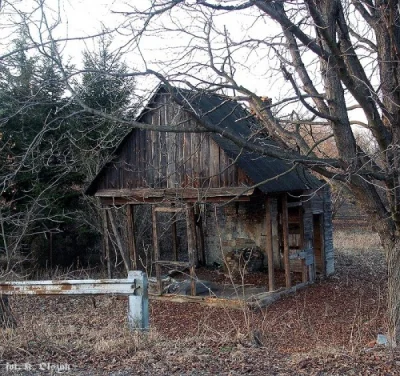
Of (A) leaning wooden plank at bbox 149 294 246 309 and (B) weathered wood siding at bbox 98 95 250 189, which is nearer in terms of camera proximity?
(A) leaning wooden plank at bbox 149 294 246 309

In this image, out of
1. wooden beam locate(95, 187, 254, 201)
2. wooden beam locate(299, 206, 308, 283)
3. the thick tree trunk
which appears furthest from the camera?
wooden beam locate(299, 206, 308, 283)

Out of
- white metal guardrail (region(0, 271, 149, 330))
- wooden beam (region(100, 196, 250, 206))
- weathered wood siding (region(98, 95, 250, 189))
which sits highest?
weathered wood siding (region(98, 95, 250, 189))

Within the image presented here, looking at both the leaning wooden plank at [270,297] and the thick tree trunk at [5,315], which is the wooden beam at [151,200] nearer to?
the leaning wooden plank at [270,297]

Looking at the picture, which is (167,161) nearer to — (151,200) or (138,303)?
(151,200)

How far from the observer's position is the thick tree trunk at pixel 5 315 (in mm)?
6246

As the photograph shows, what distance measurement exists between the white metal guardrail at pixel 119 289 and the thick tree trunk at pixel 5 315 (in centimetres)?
36

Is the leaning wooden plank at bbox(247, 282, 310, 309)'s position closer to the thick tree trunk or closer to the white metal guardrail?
the white metal guardrail

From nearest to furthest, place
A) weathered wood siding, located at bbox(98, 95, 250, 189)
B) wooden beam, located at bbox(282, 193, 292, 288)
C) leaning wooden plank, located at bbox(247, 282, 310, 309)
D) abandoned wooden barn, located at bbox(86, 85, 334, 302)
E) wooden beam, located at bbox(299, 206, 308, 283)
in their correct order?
leaning wooden plank, located at bbox(247, 282, 310, 309)
abandoned wooden barn, located at bbox(86, 85, 334, 302)
weathered wood siding, located at bbox(98, 95, 250, 189)
wooden beam, located at bbox(282, 193, 292, 288)
wooden beam, located at bbox(299, 206, 308, 283)

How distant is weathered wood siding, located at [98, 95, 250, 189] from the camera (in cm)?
1296

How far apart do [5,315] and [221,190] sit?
7.28m

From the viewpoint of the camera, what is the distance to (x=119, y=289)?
5.97 metres

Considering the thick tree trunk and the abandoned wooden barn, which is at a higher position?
the abandoned wooden barn

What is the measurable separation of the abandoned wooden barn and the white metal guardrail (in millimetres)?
4541

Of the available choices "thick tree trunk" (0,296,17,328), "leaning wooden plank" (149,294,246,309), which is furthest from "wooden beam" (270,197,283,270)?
"thick tree trunk" (0,296,17,328)
